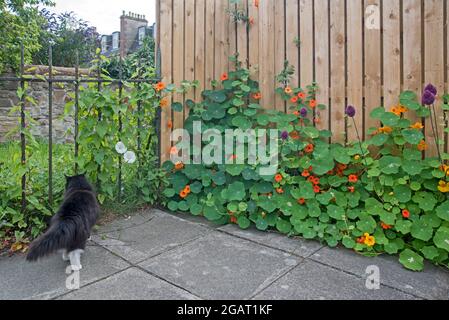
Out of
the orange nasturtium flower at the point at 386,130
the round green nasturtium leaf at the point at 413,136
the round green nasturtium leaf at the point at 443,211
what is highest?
the orange nasturtium flower at the point at 386,130

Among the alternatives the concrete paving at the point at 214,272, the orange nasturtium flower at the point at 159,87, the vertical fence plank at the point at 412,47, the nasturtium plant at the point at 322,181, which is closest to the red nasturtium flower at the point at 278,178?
the nasturtium plant at the point at 322,181

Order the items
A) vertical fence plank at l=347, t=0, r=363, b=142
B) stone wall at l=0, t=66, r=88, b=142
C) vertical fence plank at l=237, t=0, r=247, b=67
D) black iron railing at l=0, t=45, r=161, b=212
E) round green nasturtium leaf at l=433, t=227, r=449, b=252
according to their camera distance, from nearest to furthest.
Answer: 1. round green nasturtium leaf at l=433, t=227, r=449, b=252
2. black iron railing at l=0, t=45, r=161, b=212
3. vertical fence plank at l=347, t=0, r=363, b=142
4. vertical fence plank at l=237, t=0, r=247, b=67
5. stone wall at l=0, t=66, r=88, b=142

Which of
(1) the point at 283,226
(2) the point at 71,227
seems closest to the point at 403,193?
(1) the point at 283,226

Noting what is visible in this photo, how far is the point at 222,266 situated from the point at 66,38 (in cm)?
936

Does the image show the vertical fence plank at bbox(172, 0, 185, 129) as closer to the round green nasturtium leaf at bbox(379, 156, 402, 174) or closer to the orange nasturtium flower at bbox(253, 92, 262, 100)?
the orange nasturtium flower at bbox(253, 92, 262, 100)

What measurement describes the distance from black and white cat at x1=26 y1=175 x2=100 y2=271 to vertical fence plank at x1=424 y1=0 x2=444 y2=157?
236 centimetres

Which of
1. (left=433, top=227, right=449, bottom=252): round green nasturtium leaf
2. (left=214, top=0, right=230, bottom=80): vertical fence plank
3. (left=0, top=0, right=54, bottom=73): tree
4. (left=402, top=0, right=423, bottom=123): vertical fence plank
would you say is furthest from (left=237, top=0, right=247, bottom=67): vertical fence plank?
(left=0, top=0, right=54, bottom=73): tree

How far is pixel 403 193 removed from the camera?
2268 mm

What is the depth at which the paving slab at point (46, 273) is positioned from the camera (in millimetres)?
1757

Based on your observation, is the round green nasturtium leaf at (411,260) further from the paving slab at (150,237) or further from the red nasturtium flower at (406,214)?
the paving slab at (150,237)

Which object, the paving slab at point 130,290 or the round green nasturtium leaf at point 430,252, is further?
the round green nasturtium leaf at point 430,252

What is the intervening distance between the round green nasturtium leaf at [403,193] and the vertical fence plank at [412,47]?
1.75 feet

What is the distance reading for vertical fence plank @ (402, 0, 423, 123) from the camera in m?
2.40

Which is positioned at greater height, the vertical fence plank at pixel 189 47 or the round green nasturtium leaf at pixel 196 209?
the vertical fence plank at pixel 189 47
